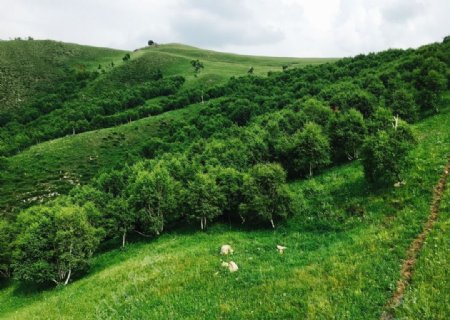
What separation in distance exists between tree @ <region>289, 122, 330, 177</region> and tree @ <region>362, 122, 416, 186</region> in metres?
14.1

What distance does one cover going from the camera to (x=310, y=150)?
51.1 m

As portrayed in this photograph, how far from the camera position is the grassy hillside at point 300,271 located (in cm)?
1877

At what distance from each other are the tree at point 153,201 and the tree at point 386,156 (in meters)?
27.5

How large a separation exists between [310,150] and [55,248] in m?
38.7

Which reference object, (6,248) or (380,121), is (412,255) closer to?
(380,121)

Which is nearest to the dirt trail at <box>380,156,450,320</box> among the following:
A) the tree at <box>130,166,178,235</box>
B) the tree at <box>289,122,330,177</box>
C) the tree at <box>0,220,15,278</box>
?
the tree at <box>289,122,330,177</box>

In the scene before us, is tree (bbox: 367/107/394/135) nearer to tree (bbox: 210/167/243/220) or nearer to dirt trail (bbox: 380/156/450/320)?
dirt trail (bbox: 380/156/450/320)

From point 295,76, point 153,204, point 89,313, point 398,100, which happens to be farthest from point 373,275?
point 295,76

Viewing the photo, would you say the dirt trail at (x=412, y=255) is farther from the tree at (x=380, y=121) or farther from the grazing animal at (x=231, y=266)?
the tree at (x=380, y=121)

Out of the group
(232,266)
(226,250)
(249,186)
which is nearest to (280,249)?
(226,250)

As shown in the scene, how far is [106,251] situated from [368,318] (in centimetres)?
4153

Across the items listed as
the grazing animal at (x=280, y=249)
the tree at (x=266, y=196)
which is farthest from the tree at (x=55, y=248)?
the grazing animal at (x=280, y=249)

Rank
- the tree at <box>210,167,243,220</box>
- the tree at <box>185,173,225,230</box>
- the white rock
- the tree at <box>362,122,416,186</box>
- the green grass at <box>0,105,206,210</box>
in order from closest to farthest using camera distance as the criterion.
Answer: the white rock, the tree at <box>362,122,416,186</box>, the tree at <box>185,173,225,230</box>, the tree at <box>210,167,243,220</box>, the green grass at <box>0,105,206,210</box>

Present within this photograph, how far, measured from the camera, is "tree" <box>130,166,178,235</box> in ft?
155
